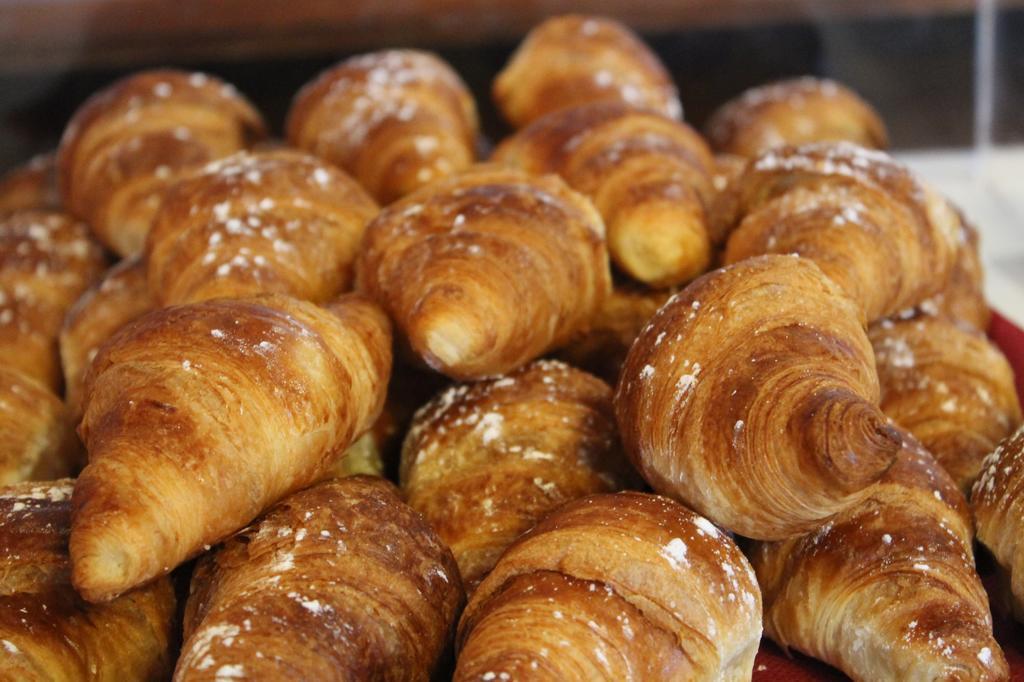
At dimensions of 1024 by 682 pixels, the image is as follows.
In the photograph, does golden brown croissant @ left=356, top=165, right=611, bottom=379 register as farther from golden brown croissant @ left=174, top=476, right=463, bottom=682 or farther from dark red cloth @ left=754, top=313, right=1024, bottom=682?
dark red cloth @ left=754, top=313, right=1024, bottom=682

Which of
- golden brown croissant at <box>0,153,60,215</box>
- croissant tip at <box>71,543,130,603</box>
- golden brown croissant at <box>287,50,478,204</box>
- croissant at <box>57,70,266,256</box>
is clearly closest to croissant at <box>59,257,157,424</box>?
croissant at <box>57,70,266,256</box>

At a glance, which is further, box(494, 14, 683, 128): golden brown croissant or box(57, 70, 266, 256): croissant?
box(494, 14, 683, 128): golden brown croissant

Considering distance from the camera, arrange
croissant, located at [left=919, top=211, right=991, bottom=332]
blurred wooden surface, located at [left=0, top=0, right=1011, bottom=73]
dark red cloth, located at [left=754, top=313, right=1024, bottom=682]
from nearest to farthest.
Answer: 1. dark red cloth, located at [left=754, top=313, right=1024, bottom=682]
2. croissant, located at [left=919, top=211, right=991, bottom=332]
3. blurred wooden surface, located at [left=0, top=0, right=1011, bottom=73]

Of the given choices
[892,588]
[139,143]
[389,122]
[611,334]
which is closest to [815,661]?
[892,588]

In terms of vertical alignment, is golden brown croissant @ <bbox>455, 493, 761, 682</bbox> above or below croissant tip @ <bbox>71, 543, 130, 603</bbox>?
below

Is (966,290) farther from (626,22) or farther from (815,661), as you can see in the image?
(626,22)

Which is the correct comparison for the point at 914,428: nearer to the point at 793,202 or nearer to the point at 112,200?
the point at 793,202
